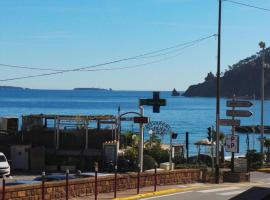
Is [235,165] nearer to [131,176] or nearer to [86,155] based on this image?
[86,155]

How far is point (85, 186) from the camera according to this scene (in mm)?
20250

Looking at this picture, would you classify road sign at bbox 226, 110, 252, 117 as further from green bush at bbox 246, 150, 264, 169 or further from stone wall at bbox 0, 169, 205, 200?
green bush at bbox 246, 150, 264, 169

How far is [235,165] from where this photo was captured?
35562mm

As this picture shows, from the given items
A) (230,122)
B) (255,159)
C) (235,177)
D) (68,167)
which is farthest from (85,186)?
(255,159)

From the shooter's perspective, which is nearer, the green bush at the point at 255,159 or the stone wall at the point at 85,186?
the stone wall at the point at 85,186

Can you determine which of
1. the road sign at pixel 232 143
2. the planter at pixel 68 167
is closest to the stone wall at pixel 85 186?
the road sign at pixel 232 143

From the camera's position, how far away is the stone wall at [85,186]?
17648 millimetres

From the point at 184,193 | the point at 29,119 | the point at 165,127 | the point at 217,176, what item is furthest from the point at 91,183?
the point at 165,127

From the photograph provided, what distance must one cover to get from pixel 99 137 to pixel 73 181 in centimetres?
2191

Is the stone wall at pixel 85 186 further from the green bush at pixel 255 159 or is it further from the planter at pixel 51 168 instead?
the green bush at pixel 255 159

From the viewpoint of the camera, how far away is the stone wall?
57.9 ft

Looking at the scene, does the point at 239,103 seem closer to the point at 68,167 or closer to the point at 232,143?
the point at 232,143

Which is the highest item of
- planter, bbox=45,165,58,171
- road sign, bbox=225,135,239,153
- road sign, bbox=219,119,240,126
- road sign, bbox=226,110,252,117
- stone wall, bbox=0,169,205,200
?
road sign, bbox=226,110,252,117

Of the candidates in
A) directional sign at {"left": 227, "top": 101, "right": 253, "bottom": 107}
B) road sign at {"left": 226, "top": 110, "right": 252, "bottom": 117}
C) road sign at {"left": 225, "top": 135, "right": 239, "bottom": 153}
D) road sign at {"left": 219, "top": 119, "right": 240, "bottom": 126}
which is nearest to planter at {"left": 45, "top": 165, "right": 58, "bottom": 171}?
road sign at {"left": 219, "top": 119, "right": 240, "bottom": 126}
